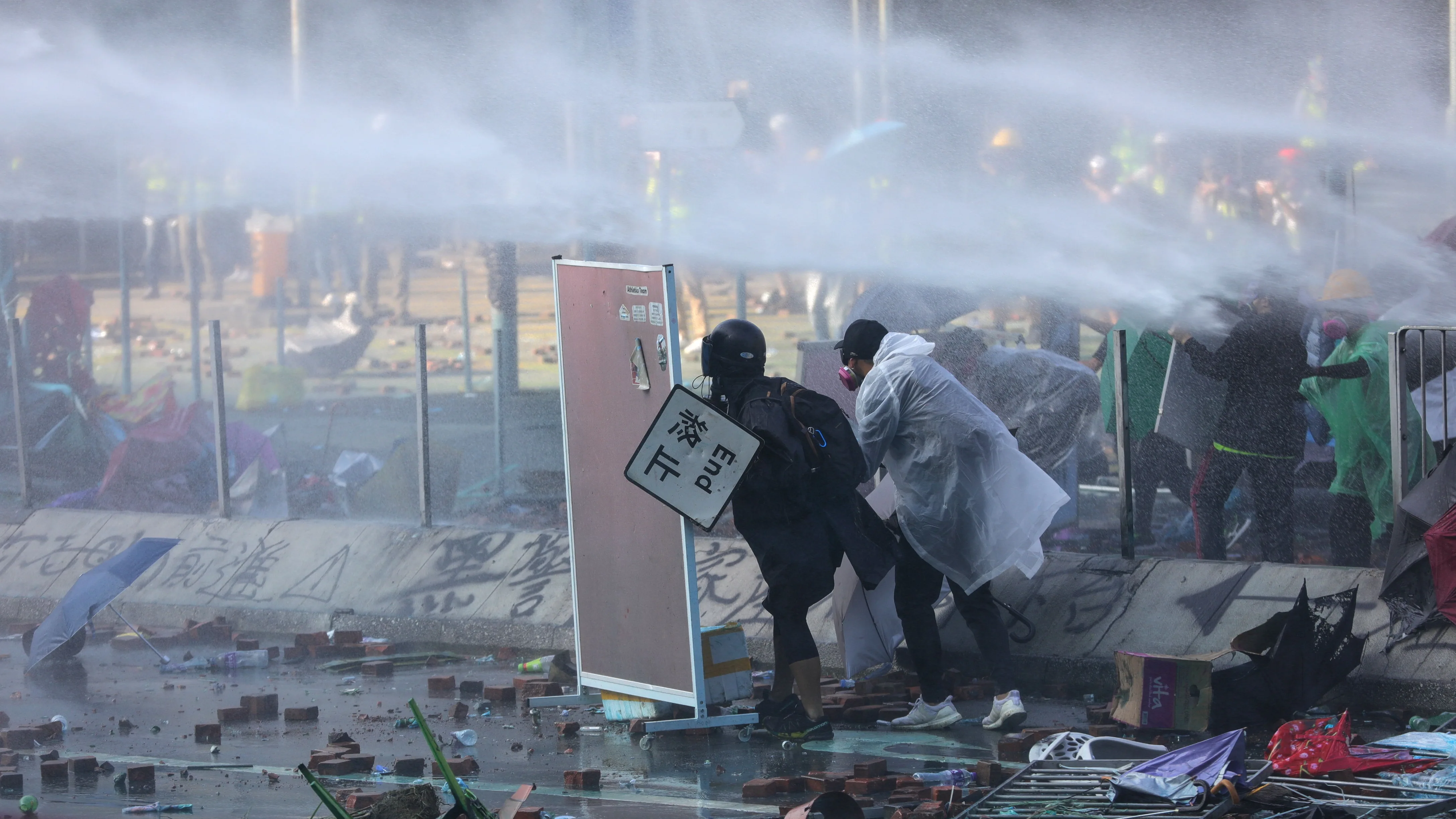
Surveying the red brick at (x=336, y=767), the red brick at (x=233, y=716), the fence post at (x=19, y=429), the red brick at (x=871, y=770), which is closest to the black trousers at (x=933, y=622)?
the red brick at (x=871, y=770)

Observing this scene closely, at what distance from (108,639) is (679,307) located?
249 inches

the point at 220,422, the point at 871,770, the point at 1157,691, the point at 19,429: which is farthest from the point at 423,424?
the point at 1157,691

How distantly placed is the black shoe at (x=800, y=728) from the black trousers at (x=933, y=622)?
0.50 metres

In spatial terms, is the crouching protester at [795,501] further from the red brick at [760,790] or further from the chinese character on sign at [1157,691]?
the chinese character on sign at [1157,691]

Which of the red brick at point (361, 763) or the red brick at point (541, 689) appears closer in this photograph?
the red brick at point (361, 763)

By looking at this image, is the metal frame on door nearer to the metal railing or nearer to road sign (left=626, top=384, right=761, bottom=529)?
road sign (left=626, top=384, right=761, bottom=529)

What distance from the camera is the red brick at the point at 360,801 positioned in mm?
4613

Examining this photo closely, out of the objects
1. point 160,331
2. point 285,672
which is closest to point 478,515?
point 285,672

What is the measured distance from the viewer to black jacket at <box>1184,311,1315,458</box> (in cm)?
720

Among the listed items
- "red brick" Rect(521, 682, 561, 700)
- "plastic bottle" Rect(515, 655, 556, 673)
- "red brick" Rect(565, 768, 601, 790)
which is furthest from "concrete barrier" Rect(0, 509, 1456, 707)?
"red brick" Rect(565, 768, 601, 790)

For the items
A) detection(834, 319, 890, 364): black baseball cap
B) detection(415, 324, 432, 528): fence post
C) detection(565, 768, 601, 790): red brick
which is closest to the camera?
detection(565, 768, 601, 790): red brick

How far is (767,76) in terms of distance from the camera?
47.3 feet

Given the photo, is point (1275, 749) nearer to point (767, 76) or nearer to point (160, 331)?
point (767, 76)

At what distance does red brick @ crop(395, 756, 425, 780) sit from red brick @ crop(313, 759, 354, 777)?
0.54 ft
